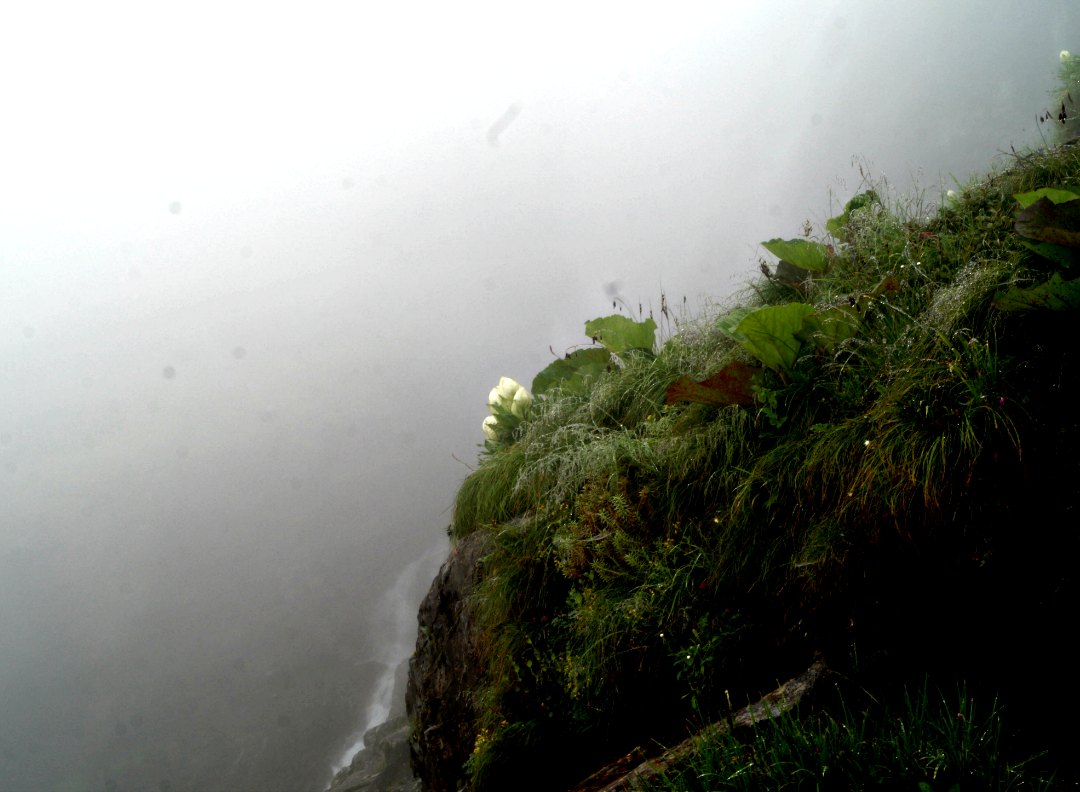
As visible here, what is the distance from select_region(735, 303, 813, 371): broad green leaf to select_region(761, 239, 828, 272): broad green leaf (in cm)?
99

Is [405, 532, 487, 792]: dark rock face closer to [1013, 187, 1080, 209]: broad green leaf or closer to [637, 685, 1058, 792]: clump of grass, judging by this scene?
[637, 685, 1058, 792]: clump of grass

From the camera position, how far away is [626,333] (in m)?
3.97

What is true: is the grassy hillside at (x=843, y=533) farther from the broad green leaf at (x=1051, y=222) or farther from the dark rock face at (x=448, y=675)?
the dark rock face at (x=448, y=675)

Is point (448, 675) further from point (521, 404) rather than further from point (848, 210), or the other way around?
point (848, 210)

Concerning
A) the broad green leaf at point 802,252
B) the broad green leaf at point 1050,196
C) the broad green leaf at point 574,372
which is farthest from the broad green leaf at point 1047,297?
the broad green leaf at point 574,372

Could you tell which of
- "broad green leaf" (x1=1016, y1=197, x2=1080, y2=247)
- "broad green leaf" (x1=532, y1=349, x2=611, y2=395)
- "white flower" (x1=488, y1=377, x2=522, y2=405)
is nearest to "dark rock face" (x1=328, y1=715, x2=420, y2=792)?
"white flower" (x1=488, y1=377, x2=522, y2=405)

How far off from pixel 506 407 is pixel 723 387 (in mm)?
2385

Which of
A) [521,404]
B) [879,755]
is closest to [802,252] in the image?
[521,404]

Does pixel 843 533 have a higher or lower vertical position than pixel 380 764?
higher

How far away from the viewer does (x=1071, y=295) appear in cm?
170

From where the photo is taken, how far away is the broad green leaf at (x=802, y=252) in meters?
3.20

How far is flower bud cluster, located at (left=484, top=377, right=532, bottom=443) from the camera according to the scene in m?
4.57

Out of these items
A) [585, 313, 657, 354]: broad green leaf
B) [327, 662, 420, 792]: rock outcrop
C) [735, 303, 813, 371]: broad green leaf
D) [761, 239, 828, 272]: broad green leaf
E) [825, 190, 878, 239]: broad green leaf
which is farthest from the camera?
[327, 662, 420, 792]: rock outcrop

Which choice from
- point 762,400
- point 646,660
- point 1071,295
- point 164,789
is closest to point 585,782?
point 646,660
